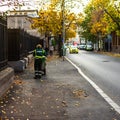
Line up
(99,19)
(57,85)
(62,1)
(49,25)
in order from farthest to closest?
(99,19) < (49,25) < (62,1) < (57,85)

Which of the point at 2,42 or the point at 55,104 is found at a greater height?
the point at 2,42

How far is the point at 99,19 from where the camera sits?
84.4 meters

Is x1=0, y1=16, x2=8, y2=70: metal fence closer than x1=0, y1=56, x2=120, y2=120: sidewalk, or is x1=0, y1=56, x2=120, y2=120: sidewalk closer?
x1=0, y1=56, x2=120, y2=120: sidewalk

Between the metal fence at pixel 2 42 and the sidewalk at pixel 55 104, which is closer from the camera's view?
the sidewalk at pixel 55 104

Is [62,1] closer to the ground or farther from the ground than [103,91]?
farther from the ground

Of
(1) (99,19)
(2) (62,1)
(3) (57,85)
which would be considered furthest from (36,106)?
(1) (99,19)

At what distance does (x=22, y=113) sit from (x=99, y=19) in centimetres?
7594

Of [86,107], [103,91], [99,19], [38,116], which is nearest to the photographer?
[38,116]

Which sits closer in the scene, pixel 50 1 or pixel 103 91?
pixel 103 91

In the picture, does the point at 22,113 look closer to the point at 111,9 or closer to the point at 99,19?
the point at 111,9

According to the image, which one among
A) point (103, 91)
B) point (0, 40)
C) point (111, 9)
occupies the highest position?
point (111, 9)

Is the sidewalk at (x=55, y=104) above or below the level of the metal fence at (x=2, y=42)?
below

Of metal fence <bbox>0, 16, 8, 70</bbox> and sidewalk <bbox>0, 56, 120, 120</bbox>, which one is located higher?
metal fence <bbox>0, 16, 8, 70</bbox>

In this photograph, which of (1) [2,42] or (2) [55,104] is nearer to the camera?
(2) [55,104]
